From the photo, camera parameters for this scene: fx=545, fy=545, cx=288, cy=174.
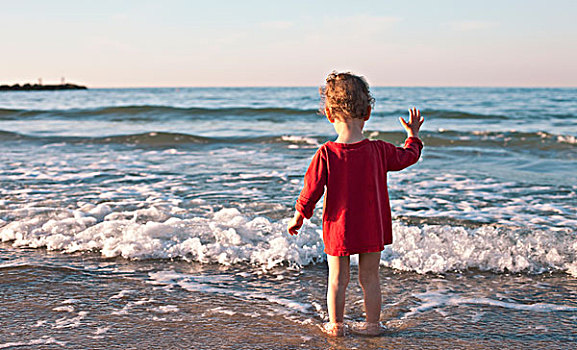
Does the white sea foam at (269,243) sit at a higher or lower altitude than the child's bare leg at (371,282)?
lower

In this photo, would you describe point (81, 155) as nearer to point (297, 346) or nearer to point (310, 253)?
point (310, 253)

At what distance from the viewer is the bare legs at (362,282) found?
292 cm

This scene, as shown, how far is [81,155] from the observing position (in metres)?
10.9

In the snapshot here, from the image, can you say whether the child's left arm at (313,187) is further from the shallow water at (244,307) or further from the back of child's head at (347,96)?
the shallow water at (244,307)

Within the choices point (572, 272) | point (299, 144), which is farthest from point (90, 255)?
point (299, 144)

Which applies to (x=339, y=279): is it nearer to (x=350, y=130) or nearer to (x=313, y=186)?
(x=313, y=186)

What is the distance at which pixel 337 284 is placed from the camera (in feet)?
9.68

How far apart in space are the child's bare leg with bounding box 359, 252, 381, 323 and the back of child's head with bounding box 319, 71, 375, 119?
29.9 inches

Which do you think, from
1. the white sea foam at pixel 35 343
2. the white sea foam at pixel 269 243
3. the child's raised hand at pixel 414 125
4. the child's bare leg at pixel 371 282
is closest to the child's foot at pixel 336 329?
the child's bare leg at pixel 371 282

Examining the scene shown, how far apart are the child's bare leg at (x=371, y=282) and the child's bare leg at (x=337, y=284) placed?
0.29 ft

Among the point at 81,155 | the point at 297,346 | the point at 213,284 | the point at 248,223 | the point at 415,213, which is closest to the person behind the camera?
the point at 297,346

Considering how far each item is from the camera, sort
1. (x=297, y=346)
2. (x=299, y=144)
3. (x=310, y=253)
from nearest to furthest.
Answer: (x=297, y=346)
(x=310, y=253)
(x=299, y=144)

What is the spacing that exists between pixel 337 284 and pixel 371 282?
19cm

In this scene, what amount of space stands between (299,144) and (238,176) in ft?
17.2
